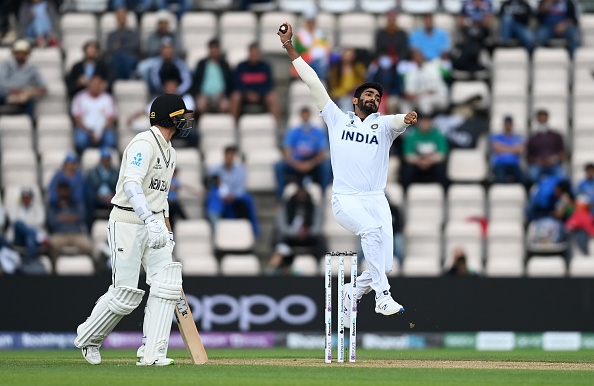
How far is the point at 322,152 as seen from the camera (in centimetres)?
1563

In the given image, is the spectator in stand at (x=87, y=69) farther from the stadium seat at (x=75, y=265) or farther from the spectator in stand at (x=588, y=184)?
the spectator in stand at (x=588, y=184)

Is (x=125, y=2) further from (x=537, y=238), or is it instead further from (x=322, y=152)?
(x=537, y=238)

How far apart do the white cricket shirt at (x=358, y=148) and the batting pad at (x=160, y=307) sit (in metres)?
1.61

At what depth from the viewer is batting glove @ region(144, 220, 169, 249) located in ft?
28.0

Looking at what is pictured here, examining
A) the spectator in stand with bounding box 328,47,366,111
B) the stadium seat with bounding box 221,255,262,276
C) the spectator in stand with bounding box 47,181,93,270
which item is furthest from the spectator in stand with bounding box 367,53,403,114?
the spectator in stand with bounding box 47,181,93,270

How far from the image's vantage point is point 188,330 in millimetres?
9367

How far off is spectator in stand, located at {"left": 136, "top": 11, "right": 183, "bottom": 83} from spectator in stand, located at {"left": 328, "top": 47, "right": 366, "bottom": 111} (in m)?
2.37

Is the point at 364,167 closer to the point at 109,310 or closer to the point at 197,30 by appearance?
the point at 109,310

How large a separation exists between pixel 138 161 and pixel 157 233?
1.95 feet

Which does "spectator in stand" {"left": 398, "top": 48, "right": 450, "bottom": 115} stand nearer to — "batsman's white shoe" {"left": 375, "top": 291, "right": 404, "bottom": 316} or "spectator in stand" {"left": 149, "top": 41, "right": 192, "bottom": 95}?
"spectator in stand" {"left": 149, "top": 41, "right": 192, "bottom": 95}

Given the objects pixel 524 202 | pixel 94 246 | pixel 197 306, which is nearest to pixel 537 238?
pixel 524 202

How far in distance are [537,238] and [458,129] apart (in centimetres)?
198

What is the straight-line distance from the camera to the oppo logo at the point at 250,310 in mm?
14211

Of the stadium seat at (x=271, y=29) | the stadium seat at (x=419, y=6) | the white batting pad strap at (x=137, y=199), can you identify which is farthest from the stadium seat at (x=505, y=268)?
the white batting pad strap at (x=137, y=199)
